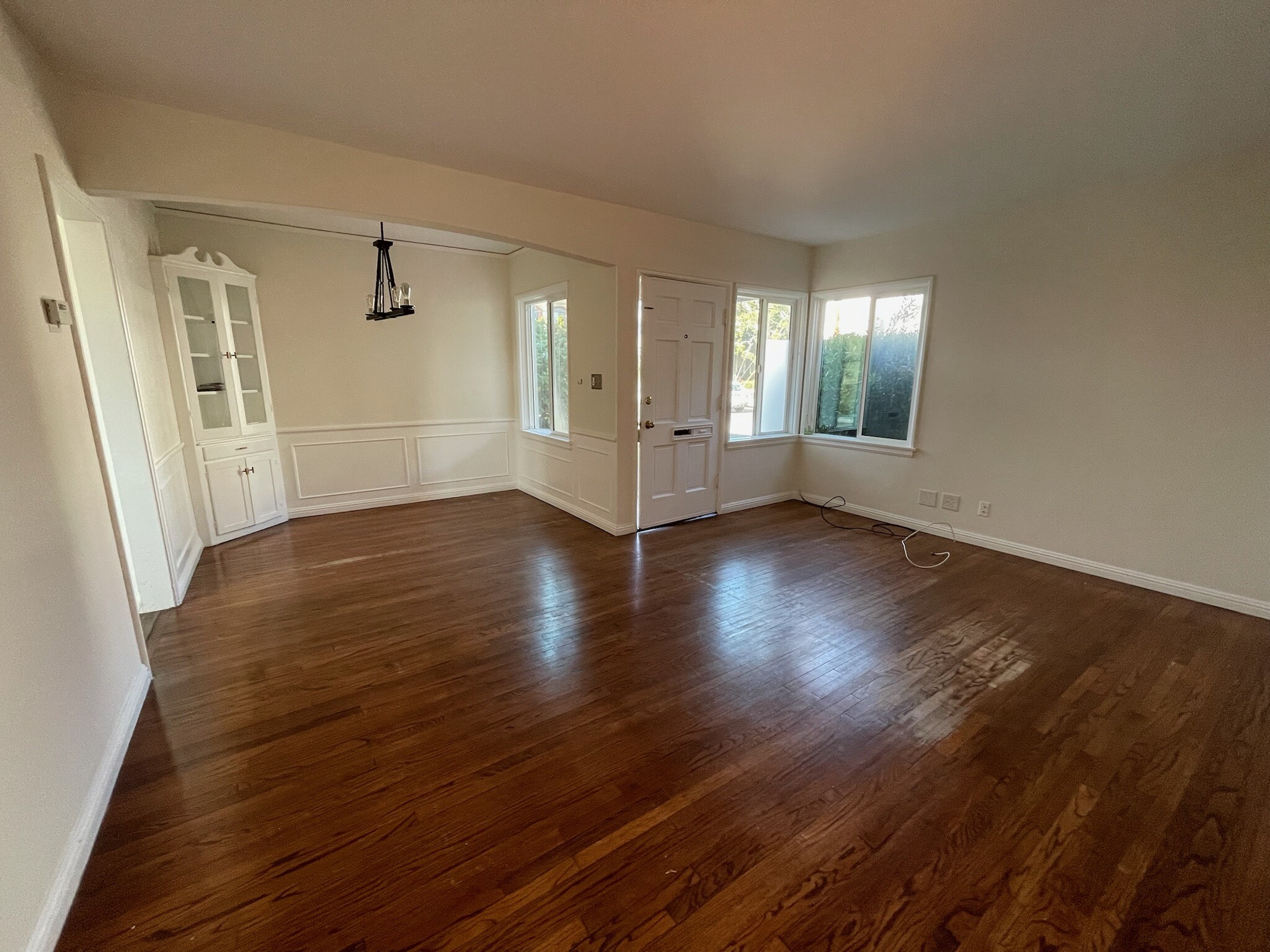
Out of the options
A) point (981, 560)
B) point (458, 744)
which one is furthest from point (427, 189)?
point (981, 560)

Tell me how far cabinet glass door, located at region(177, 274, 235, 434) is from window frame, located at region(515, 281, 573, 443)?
2.64m

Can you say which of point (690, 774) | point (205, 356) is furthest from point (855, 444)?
point (205, 356)

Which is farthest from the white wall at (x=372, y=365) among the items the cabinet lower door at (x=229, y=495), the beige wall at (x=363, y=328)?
the cabinet lower door at (x=229, y=495)

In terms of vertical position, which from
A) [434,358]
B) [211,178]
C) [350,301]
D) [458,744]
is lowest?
[458,744]

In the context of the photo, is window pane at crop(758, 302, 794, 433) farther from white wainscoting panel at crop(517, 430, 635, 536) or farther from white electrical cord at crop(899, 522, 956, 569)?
white wainscoting panel at crop(517, 430, 635, 536)

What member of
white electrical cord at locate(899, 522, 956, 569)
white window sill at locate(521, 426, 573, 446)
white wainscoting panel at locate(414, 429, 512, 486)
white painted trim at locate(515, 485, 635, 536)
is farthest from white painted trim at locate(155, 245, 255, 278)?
white electrical cord at locate(899, 522, 956, 569)

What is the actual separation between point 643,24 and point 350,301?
13.3 feet

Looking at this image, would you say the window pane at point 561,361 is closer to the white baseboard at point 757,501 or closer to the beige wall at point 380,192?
the beige wall at point 380,192

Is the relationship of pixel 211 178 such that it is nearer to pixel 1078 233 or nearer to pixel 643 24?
pixel 643 24

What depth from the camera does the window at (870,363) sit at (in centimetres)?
438

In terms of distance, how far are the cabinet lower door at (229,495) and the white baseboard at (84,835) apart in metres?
2.38

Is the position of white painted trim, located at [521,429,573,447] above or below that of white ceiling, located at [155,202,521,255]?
below

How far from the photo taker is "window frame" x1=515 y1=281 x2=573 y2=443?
4.84 metres

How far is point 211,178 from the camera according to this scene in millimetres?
2461
